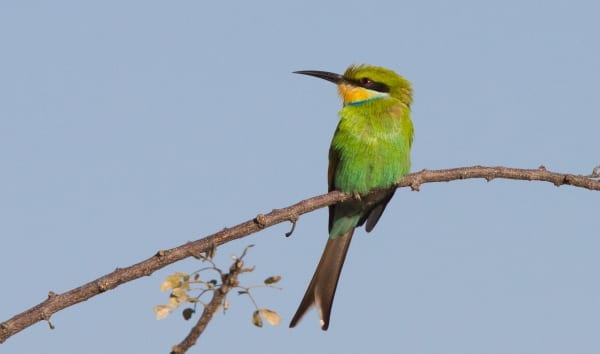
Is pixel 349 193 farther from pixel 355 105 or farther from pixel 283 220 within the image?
pixel 283 220

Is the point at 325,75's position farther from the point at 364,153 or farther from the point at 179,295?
the point at 179,295

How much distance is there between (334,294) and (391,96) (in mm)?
1432

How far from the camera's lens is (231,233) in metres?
2.87

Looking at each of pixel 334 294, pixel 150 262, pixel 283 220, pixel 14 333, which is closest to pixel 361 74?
pixel 334 294

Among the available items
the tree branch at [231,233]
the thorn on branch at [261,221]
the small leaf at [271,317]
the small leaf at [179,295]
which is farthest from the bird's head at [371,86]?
the small leaf at [179,295]

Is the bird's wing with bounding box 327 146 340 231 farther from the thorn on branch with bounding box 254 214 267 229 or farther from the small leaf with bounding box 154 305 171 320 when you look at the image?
the small leaf with bounding box 154 305 171 320

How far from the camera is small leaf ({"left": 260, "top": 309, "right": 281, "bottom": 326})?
2.22 m

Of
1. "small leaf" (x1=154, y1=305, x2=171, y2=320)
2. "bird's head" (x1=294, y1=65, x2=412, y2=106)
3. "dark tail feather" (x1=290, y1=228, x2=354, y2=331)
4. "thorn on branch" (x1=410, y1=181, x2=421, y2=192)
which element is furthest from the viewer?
"bird's head" (x1=294, y1=65, x2=412, y2=106)

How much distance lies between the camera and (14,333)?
2369 millimetres

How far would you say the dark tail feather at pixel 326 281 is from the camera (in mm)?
4227

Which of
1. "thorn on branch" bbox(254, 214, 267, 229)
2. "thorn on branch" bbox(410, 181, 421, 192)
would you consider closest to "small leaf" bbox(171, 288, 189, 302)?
"thorn on branch" bbox(254, 214, 267, 229)

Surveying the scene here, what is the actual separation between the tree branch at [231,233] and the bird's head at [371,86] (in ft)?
4.49

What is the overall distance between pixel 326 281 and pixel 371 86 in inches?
56.0

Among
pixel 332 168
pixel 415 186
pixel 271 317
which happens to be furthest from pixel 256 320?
pixel 332 168
